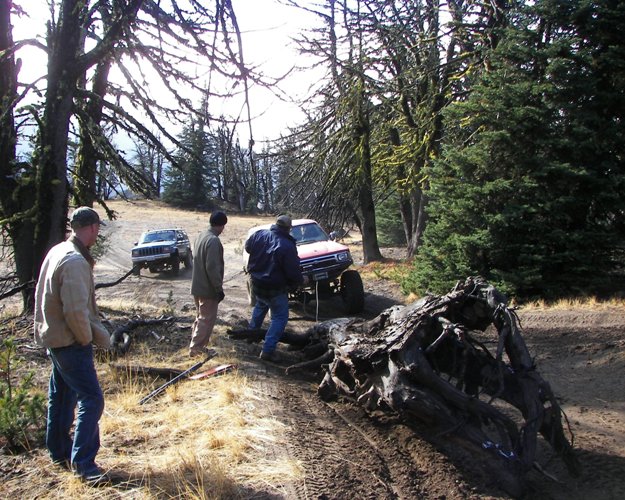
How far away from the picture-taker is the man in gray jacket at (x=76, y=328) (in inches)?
138

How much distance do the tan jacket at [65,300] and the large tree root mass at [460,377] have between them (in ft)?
7.82

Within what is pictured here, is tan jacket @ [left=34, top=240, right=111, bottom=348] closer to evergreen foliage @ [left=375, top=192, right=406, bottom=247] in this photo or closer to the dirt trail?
the dirt trail

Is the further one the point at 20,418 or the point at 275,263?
the point at 275,263

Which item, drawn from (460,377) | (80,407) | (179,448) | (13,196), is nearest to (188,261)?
(13,196)

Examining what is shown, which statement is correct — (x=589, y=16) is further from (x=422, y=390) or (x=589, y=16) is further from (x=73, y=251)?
(x=73, y=251)

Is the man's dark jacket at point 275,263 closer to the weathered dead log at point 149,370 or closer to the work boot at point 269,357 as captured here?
the work boot at point 269,357

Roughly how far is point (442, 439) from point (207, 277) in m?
3.79

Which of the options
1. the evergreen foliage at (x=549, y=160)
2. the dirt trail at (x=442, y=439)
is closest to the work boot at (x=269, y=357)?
the dirt trail at (x=442, y=439)

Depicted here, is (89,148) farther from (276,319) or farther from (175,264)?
(175,264)

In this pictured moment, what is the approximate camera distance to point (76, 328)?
11.5 feet

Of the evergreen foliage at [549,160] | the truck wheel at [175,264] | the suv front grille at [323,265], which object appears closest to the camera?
the evergreen foliage at [549,160]

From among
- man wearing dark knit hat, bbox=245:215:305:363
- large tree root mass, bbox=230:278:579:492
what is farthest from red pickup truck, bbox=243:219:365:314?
large tree root mass, bbox=230:278:579:492

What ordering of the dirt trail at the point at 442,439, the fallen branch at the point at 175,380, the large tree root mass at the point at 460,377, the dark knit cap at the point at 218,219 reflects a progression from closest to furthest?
1. the dirt trail at the point at 442,439
2. the large tree root mass at the point at 460,377
3. the fallen branch at the point at 175,380
4. the dark knit cap at the point at 218,219

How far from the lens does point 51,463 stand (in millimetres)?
3844
